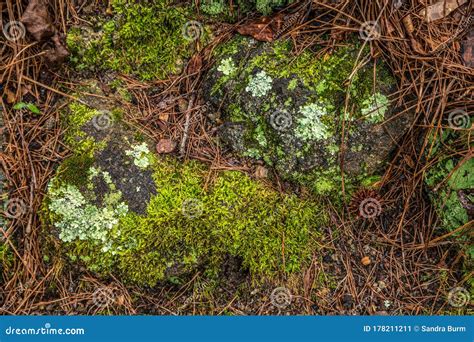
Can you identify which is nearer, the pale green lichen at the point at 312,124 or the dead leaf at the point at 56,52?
the pale green lichen at the point at 312,124

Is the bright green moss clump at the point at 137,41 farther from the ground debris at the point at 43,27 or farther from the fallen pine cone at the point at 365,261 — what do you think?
the fallen pine cone at the point at 365,261

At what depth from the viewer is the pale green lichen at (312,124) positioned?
3.39 m

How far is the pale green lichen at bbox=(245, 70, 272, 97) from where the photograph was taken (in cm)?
344

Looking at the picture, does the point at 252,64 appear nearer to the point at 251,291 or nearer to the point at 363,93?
the point at 363,93

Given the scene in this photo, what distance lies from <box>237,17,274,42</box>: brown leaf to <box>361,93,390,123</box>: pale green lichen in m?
0.96

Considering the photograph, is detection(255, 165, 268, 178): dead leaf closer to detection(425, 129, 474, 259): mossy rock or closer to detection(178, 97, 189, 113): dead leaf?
detection(178, 97, 189, 113): dead leaf

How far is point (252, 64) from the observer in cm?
350
